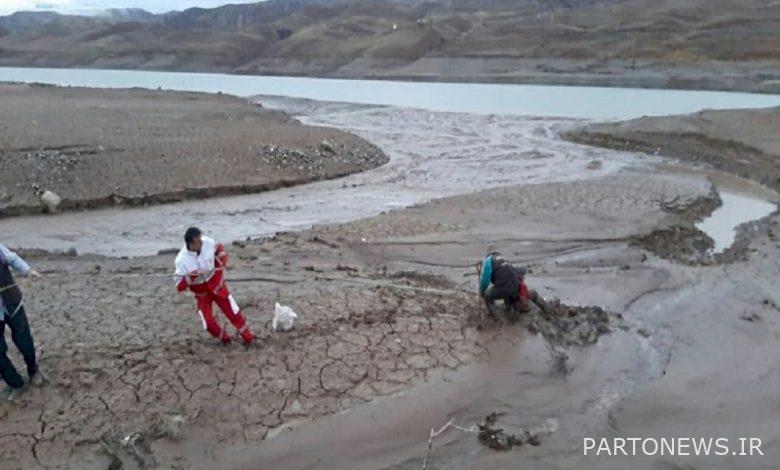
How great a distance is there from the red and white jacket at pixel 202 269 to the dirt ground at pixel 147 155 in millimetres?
9537

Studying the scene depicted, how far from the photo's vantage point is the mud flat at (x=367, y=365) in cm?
547

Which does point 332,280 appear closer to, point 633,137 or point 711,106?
point 633,137

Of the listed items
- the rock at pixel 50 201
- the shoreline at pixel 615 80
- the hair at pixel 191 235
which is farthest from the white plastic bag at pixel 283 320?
the shoreline at pixel 615 80

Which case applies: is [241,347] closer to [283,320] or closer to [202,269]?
[283,320]

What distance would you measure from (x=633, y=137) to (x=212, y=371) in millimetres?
23130

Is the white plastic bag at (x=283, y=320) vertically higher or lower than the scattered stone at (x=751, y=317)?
higher

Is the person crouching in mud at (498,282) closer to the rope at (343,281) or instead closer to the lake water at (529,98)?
the rope at (343,281)

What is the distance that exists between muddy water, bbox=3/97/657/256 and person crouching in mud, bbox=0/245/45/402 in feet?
19.7

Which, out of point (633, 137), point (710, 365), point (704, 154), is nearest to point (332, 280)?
point (710, 365)

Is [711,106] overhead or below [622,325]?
overhead

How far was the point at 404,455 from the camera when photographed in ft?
18.2

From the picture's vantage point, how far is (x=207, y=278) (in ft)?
20.2

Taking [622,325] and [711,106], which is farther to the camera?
[711,106]

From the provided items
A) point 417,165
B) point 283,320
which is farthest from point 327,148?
point 283,320
